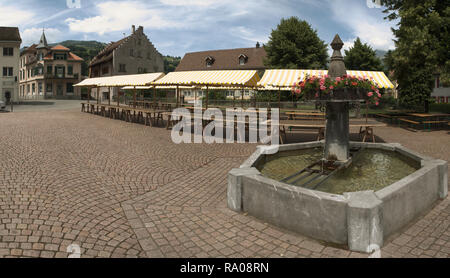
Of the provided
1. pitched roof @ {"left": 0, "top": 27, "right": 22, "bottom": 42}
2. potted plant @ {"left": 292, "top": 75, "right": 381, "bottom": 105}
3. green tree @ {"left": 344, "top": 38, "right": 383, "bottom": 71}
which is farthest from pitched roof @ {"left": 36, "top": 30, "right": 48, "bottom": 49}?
potted plant @ {"left": 292, "top": 75, "right": 381, "bottom": 105}

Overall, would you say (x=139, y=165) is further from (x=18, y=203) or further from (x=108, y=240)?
(x=108, y=240)

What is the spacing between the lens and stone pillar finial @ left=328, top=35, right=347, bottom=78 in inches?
269

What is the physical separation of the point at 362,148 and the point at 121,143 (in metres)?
8.01

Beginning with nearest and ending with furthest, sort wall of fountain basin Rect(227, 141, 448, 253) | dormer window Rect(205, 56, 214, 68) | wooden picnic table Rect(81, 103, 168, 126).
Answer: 1. wall of fountain basin Rect(227, 141, 448, 253)
2. wooden picnic table Rect(81, 103, 168, 126)
3. dormer window Rect(205, 56, 214, 68)

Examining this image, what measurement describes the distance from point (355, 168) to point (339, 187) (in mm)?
1371

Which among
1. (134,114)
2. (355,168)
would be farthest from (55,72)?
(355,168)

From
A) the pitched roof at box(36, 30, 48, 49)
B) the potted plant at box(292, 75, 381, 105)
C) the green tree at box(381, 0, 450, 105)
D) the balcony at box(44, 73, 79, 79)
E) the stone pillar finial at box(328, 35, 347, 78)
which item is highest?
the pitched roof at box(36, 30, 48, 49)

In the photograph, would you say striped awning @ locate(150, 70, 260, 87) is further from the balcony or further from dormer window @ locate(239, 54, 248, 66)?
the balcony

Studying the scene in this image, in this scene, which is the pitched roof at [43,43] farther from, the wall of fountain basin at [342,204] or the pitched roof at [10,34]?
the wall of fountain basin at [342,204]

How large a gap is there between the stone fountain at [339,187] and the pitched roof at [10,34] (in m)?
46.5

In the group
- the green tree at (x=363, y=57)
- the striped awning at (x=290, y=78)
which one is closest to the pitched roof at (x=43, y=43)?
the green tree at (x=363, y=57)

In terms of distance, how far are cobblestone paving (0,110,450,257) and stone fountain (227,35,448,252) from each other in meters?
0.18

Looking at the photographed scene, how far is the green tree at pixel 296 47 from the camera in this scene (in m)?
34.8

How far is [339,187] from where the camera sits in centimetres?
546
